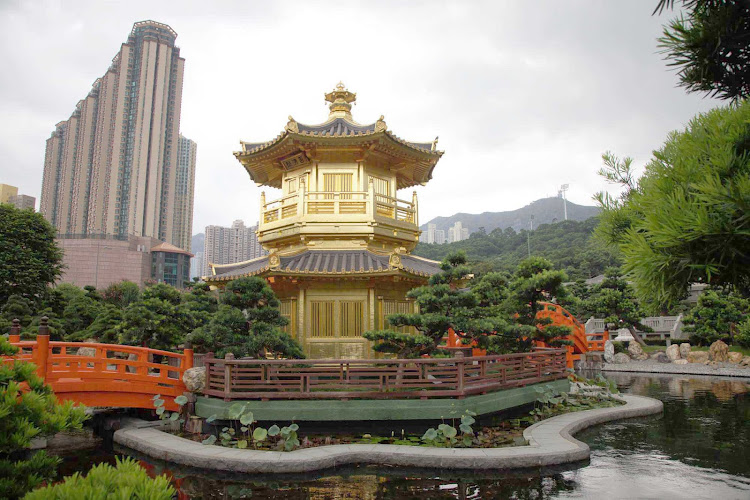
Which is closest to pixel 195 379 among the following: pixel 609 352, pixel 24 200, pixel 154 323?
pixel 154 323

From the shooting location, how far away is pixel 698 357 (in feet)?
79.5

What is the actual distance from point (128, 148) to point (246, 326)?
233 ft

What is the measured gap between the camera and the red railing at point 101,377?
9.52 m

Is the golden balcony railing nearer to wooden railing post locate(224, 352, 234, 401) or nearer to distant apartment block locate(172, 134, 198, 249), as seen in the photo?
wooden railing post locate(224, 352, 234, 401)

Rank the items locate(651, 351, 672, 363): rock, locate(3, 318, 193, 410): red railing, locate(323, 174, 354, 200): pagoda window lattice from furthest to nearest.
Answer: locate(651, 351, 672, 363): rock → locate(323, 174, 354, 200): pagoda window lattice → locate(3, 318, 193, 410): red railing

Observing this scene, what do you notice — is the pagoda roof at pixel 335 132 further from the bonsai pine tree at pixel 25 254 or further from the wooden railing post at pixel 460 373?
the bonsai pine tree at pixel 25 254

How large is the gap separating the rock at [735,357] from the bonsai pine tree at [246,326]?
76.1 feet

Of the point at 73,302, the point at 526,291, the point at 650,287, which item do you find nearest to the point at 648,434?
the point at 526,291

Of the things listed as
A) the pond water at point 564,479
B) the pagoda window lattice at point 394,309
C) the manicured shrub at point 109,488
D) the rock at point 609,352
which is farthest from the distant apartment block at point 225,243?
the manicured shrub at point 109,488

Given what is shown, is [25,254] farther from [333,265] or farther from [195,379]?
[333,265]

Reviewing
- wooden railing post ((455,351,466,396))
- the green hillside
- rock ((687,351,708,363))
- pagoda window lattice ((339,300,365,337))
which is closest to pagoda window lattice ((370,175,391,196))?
pagoda window lattice ((339,300,365,337))

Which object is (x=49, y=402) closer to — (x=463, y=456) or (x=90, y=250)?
(x=463, y=456)

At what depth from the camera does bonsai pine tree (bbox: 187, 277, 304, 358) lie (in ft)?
33.4

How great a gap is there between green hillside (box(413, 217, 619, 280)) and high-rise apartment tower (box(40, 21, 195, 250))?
1644 inches
